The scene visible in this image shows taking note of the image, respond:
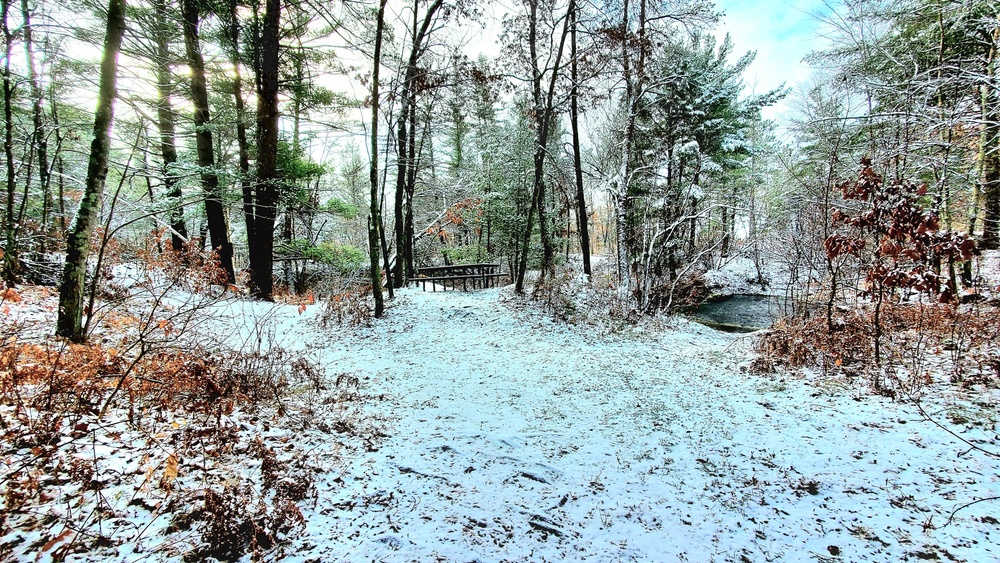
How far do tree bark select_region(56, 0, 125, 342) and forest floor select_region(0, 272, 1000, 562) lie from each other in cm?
209

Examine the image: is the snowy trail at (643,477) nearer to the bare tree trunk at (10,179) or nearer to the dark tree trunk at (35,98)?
the bare tree trunk at (10,179)

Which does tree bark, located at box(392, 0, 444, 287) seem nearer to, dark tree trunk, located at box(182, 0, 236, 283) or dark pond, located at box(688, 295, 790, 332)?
dark tree trunk, located at box(182, 0, 236, 283)

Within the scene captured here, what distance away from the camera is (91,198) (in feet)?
13.9

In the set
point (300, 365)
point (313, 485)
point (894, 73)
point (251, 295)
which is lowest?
point (313, 485)

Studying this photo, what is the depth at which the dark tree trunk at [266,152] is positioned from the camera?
8508mm

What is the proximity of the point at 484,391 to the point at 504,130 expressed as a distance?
1699 centimetres

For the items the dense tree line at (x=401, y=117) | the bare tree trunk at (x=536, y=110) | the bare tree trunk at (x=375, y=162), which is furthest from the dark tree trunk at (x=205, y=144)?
the bare tree trunk at (x=536, y=110)

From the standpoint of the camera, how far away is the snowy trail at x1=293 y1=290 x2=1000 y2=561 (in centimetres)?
243

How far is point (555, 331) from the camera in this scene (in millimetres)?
8398

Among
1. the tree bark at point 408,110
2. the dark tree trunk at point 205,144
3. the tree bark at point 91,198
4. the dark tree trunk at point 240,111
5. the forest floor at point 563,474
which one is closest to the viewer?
the forest floor at point 563,474

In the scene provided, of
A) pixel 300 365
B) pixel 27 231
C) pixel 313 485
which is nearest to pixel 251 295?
pixel 27 231

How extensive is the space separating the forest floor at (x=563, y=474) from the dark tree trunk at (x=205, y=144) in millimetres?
3913

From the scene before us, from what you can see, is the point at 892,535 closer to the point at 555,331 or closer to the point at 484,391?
the point at 484,391

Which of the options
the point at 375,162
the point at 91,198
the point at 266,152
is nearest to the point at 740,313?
the point at 375,162
